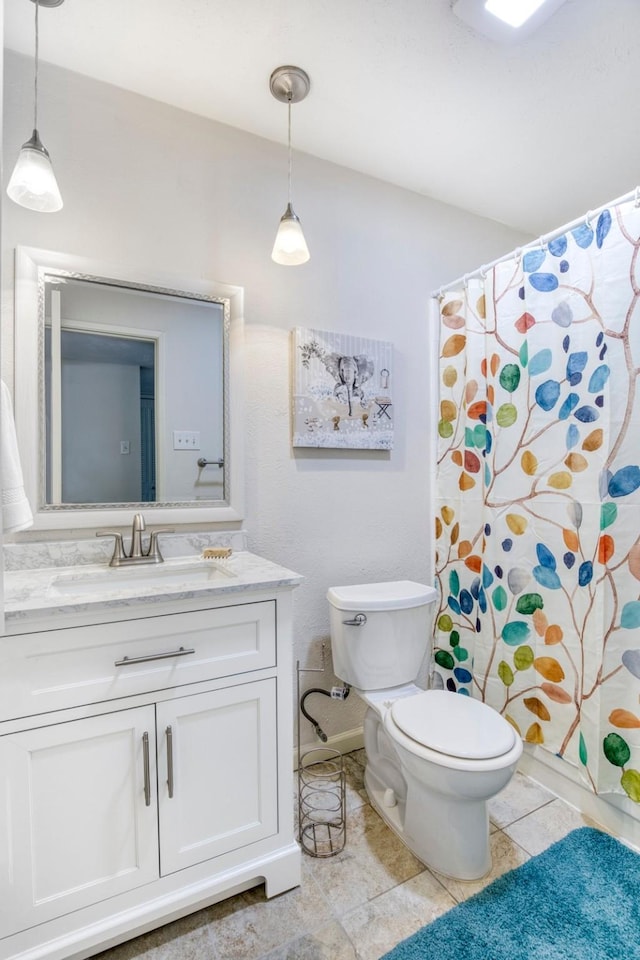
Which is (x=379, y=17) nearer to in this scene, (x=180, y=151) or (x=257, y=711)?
(x=180, y=151)

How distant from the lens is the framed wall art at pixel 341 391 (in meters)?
1.79

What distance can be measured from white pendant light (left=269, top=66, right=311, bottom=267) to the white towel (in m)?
0.89

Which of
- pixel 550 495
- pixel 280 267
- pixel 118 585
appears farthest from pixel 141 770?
pixel 280 267

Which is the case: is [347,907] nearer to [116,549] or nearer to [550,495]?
[116,549]

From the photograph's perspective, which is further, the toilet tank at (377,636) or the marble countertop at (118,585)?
the toilet tank at (377,636)

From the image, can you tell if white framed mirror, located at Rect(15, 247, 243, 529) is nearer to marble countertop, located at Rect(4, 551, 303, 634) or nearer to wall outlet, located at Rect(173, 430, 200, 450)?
wall outlet, located at Rect(173, 430, 200, 450)

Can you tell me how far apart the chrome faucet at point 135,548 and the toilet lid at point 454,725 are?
920mm

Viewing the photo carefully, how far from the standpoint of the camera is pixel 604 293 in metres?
1.48

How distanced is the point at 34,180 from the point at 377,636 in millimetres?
1660

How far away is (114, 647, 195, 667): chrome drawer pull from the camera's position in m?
1.09

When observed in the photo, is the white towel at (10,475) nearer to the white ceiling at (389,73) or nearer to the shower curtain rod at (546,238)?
the white ceiling at (389,73)

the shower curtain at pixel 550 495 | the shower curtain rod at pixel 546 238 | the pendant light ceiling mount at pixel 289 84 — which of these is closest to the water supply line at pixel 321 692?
the shower curtain at pixel 550 495

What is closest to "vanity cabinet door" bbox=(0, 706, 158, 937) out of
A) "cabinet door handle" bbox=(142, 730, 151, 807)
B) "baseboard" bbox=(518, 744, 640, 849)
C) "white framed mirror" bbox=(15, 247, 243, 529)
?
"cabinet door handle" bbox=(142, 730, 151, 807)

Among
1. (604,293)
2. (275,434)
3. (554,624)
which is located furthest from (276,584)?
(604,293)
